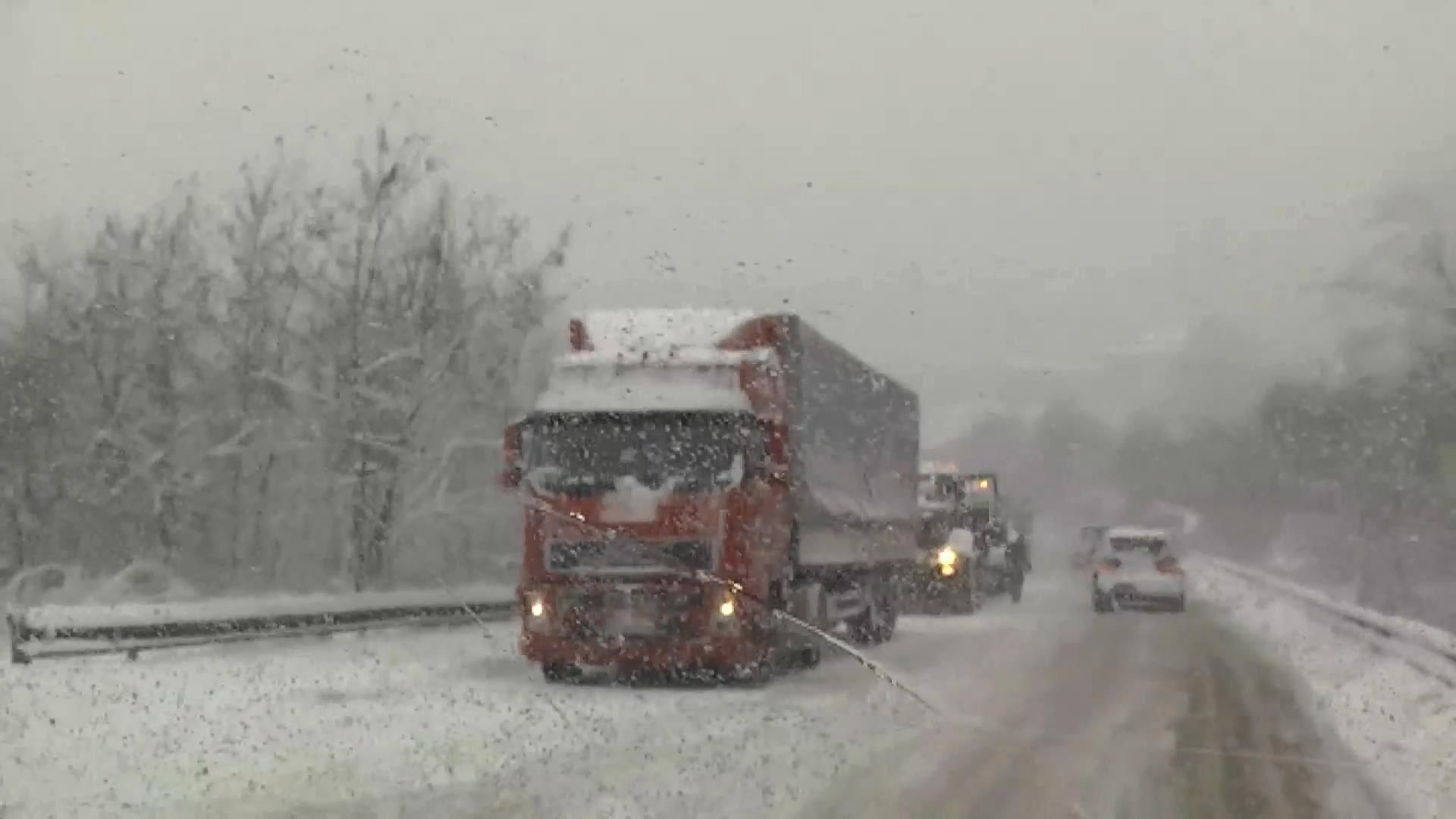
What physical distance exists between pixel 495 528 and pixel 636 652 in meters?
26.3

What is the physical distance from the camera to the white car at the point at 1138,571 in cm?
3422

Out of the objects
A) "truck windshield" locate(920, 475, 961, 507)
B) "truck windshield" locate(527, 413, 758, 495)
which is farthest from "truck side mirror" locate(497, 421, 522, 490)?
"truck windshield" locate(920, 475, 961, 507)

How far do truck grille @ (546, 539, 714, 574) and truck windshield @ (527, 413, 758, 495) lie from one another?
557 mm

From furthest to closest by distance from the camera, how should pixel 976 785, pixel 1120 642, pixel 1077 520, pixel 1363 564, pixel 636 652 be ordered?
pixel 1077 520 → pixel 1363 564 → pixel 1120 642 → pixel 636 652 → pixel 976 785

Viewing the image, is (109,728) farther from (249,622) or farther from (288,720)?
(249,622)

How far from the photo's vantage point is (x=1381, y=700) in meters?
16.7

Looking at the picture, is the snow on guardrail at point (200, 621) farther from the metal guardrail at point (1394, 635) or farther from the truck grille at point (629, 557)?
the metal guardrail at point (1394, 635)

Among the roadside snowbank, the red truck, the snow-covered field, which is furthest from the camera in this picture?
the red truck

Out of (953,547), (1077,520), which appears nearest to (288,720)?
(953,547)

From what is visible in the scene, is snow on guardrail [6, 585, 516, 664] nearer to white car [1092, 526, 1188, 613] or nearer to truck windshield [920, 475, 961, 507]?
truck windshield [920, 475, 961, 507]

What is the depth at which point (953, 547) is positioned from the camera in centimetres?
3447

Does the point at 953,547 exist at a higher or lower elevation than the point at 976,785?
lower

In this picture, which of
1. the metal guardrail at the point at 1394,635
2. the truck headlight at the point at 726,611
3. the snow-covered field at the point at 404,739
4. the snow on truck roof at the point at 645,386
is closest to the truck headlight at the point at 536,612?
the snow-covered field at the point at 404,739

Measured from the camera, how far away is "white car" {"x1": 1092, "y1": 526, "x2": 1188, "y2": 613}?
34.2 meters
